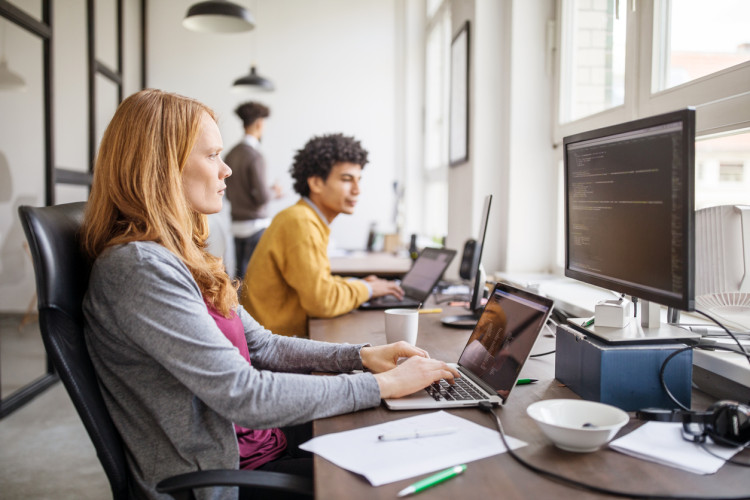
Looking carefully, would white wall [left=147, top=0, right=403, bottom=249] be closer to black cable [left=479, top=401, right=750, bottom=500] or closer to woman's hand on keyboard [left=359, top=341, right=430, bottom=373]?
woman's hand on keyboard [left=359, top=341, right=430, bottom=373]

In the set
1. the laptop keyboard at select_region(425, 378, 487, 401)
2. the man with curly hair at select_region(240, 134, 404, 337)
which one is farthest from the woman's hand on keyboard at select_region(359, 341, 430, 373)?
the man with curly hair at select_region(240, 134, 404, 337)

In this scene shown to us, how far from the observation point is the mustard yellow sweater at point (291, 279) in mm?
2023

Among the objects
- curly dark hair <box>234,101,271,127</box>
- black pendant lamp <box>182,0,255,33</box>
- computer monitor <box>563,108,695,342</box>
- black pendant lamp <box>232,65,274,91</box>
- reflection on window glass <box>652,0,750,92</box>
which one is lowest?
computer monitor <box>563,108,695,342</box>

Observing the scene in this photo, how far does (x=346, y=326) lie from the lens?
73.4 inches

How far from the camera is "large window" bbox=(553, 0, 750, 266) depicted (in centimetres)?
137

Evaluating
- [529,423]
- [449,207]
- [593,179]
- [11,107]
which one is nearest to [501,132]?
[449,207]

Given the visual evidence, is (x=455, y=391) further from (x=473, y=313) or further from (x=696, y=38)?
(x=696, y=38)

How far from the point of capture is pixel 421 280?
90.6 inches

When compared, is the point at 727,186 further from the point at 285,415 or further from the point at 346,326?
the point at 285,415

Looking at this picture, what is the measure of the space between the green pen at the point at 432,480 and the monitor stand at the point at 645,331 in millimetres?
403

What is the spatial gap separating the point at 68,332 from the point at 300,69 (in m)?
5.13

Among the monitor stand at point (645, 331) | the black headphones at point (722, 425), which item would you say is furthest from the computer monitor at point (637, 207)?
the black headphones at point (722, 425)

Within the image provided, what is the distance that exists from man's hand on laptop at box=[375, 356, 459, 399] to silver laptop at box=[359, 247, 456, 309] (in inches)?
38.0

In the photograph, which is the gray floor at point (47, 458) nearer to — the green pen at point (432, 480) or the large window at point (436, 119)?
the green pen at point (432, 480)
